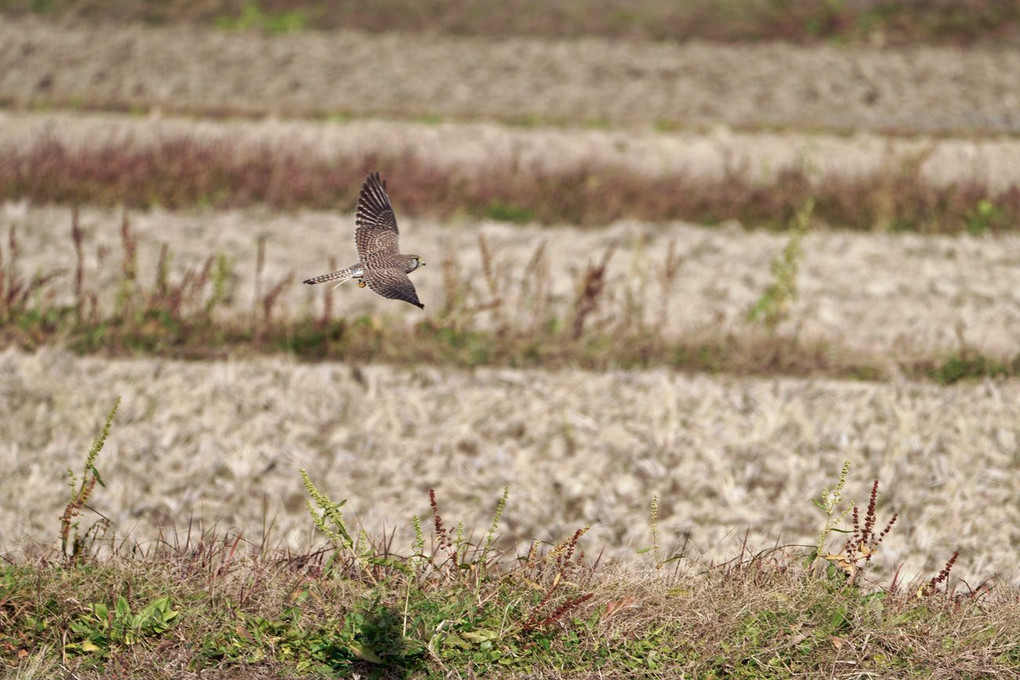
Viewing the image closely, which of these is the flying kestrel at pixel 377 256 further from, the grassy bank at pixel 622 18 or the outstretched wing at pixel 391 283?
the grassy bank at pixel 622 18

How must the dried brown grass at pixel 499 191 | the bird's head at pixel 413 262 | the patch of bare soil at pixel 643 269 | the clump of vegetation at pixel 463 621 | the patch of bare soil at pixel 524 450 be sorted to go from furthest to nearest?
the dried brown grass at pixel 499 191 → the patch of bare soil at pixel 643 269 → the patch of bare soil at pixel 524 450 → the clump of vegetation at pixel 463 621 → the bird's head at pixel 413 262

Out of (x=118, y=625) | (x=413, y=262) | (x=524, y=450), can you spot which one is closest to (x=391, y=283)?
(x=413, y=262)

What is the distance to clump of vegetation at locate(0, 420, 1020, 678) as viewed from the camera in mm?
3600

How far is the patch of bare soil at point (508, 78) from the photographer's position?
521 inches

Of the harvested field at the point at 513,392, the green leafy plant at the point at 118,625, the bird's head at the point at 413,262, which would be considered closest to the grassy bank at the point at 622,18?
the harvested field at the point at 513,392

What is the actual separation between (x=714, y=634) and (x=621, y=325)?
3221 mm

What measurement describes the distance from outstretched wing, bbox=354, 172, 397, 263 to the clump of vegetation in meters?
1.08

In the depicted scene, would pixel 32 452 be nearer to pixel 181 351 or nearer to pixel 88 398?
pixel 88 398

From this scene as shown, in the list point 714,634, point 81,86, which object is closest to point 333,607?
point 714,634

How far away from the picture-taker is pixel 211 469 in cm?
550

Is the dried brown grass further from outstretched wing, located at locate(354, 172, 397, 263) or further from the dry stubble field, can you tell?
outstretched wing, located at locate(354, 172, 397, 263)

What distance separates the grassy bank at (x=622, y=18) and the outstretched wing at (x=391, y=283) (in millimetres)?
14341

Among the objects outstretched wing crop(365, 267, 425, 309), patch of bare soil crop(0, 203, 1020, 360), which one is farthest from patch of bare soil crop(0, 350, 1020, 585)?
outstretched wing crop(365, 267, 425, 309)

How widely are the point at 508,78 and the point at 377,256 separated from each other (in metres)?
12.2
